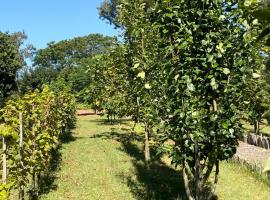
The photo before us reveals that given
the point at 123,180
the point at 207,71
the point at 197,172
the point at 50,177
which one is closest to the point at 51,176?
the point at 50,177

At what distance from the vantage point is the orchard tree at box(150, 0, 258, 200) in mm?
7004

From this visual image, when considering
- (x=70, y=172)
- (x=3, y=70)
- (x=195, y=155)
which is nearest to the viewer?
(x=195, y=155)

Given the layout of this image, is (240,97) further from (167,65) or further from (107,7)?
(107,7)

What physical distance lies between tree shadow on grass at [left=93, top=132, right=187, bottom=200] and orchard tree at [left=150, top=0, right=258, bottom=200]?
8356 mm

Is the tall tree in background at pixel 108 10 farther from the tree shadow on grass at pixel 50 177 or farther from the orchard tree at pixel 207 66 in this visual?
the orchard tree at pixel 207 66

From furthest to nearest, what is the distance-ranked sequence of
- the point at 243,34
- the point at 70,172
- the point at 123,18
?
1. the point at 123,18
2. the point at 70,172
3. the point at 243,34

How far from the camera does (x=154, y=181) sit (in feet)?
58.5

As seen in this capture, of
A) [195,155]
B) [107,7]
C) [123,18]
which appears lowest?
[195,155]

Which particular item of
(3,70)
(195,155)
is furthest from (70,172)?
(3,70)

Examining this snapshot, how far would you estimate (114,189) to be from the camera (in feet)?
53.1

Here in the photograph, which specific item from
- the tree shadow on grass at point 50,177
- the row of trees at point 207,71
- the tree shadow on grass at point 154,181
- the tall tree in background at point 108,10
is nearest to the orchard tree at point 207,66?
the row of trees at point 207,71

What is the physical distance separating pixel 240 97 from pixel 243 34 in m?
1.11

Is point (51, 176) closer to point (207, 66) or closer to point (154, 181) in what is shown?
point (154, 181)

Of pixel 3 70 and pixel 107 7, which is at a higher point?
pixel 107 7
